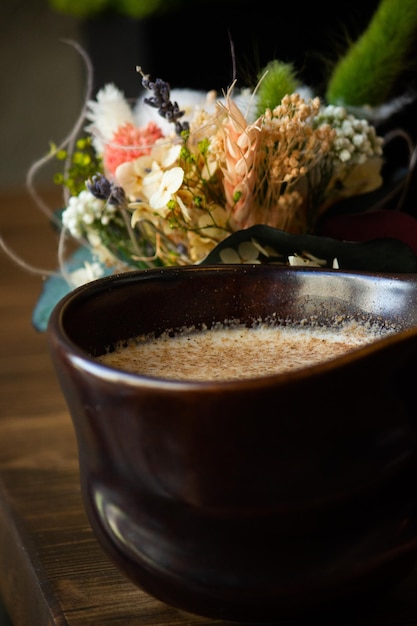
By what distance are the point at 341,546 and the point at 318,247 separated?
0.91 feet

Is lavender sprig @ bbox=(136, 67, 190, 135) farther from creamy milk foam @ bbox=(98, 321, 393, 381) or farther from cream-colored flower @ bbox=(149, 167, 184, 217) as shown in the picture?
creamy milk foam @ bbox=(98, 321, 393, 381)

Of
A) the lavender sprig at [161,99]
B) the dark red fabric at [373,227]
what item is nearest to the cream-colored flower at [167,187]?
the lavender sprig at [161,99]

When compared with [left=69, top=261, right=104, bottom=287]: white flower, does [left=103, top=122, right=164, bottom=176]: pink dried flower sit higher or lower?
higher

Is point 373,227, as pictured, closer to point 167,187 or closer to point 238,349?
point 167,187

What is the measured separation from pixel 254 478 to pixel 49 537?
217 millimetres

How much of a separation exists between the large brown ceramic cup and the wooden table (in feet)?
0.13

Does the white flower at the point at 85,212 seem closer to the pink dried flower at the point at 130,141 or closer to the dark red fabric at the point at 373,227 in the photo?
the pink dried flower at the point at 130,141

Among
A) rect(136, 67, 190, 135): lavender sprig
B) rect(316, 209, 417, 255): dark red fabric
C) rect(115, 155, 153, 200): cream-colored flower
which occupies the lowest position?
rect(316, 209, 417, 255): dark red fabric

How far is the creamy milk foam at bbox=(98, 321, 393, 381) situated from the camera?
0.43 meters

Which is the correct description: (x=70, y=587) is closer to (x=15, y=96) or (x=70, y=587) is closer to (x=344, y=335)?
(x=344, y=335)

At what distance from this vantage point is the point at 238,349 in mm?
456

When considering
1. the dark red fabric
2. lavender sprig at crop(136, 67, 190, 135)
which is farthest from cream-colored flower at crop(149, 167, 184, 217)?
the dark red fabric

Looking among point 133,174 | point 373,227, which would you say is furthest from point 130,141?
point 373,227

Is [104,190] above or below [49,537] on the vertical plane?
above
